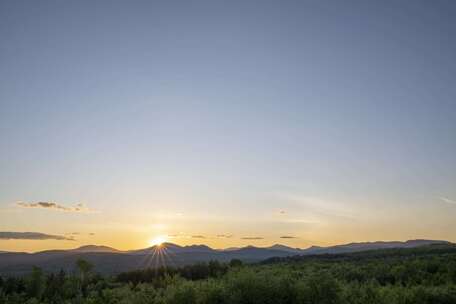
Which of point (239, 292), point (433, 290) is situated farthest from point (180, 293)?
point (433, 290)

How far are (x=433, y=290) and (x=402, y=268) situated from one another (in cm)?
2069

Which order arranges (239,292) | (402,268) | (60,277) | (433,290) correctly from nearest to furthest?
(239,292) < (433,290) < (402,268) < (60,277)

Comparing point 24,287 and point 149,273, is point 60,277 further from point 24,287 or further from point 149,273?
point 149,273

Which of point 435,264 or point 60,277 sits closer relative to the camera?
point 435,264

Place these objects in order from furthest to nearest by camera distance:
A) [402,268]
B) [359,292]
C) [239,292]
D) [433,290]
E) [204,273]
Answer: [204,273], [402,268], [433,290], [359,292], [239,292]

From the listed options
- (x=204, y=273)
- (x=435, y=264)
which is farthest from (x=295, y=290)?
(x=204, y=273)

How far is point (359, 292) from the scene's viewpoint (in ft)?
77.9

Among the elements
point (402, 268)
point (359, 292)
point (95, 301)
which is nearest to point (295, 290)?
point (359, 292)

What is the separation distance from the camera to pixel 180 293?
864 inches

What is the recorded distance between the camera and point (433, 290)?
2619cm

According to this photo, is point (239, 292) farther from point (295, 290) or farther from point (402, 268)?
point (402, 268)

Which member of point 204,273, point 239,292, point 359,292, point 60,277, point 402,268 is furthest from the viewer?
point 204,273

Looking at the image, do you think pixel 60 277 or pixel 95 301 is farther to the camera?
pixel 60 277

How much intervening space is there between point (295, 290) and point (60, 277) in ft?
123
